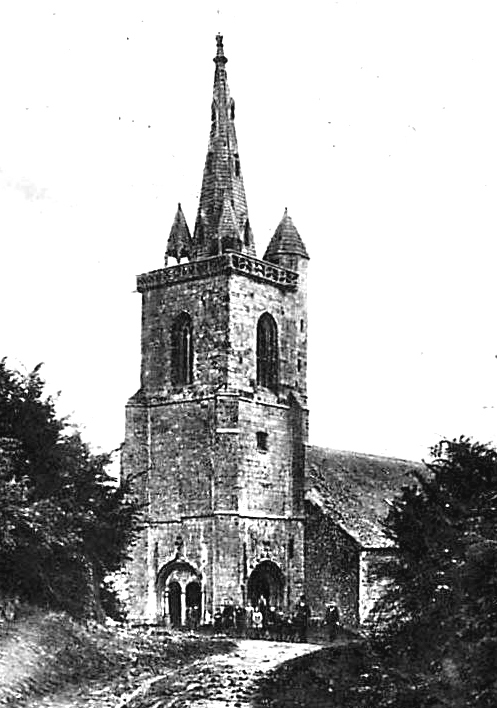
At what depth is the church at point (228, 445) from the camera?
150 feet

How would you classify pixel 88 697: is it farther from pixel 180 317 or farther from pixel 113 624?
pixel 180 317

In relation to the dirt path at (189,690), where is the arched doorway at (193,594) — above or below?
above

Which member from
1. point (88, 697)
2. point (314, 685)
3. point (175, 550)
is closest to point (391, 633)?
point (314, 685)

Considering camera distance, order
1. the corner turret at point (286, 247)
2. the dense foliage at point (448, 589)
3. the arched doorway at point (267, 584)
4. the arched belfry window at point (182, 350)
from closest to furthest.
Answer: the dense foliage at point (448, 589) < the arched doorway at point (267, 584) < the arched belfry window at point (182, 350) < the corner turret at point (286, 247)

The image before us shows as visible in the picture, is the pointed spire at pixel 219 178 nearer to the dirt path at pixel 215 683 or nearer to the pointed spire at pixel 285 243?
the pointed spire at pixel 285 243

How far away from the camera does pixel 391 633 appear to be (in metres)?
23.3

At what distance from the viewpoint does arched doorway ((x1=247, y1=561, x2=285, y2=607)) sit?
46.7 meters

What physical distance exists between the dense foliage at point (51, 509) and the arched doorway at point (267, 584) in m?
16.2

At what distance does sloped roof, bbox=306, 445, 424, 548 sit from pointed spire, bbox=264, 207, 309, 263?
864cm

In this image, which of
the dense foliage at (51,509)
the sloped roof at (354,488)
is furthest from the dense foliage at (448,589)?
the sloped roof at (354,488)

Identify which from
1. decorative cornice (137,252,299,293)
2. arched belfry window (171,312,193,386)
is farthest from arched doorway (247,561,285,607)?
decorative cornice (137,252,299,293)

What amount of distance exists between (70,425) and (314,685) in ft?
32.8

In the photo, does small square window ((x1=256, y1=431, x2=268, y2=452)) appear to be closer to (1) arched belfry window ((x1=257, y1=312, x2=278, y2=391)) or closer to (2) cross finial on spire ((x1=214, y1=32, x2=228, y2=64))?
(1) arched belfry window ((x1=257, y1=312, x2=278, y2=391))

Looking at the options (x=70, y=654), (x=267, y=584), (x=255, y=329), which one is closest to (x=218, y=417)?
(x=255, y=329)
